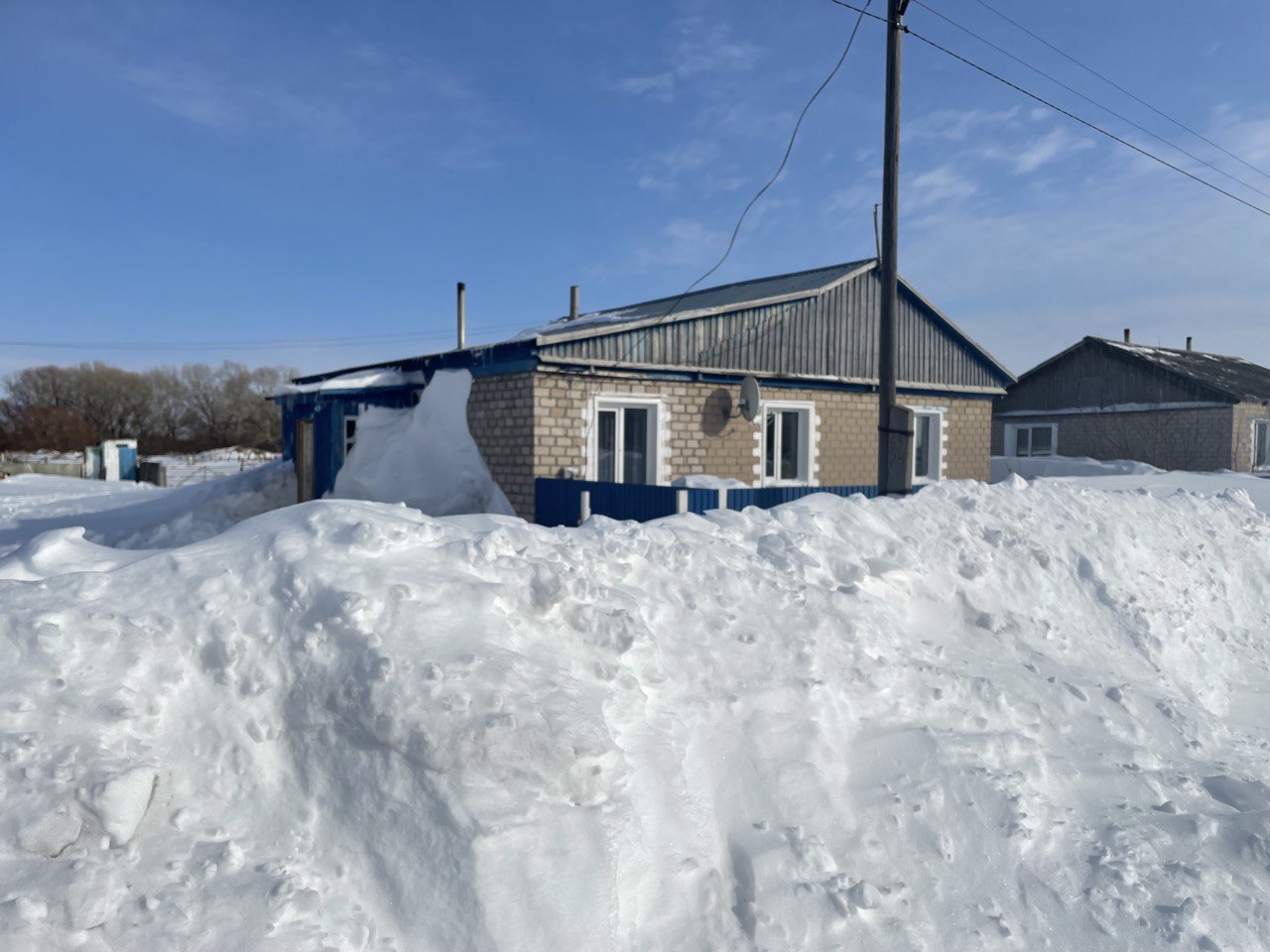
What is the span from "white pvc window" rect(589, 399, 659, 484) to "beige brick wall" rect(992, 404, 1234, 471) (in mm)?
19622

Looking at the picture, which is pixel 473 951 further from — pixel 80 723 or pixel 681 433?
pixel 681 433

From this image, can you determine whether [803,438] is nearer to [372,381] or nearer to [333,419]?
[372,381]

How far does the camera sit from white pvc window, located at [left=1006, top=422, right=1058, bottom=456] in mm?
27281

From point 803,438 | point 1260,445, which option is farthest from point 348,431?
point 1260,445

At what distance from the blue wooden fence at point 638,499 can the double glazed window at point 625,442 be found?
1.38m

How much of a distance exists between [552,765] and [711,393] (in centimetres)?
989

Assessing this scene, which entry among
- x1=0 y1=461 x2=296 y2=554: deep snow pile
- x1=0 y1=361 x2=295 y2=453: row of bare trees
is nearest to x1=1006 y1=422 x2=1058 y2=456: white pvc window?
x1=0 y1=461 x2=296 y2=554: deep snow pile

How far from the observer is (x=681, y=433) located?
12.3 metres

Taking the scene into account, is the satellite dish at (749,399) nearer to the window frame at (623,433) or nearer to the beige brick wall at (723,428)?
the beige brick wall at (723,428)

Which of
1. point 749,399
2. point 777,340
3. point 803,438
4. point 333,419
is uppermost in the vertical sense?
point 777,340

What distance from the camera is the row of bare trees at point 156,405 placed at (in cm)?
5075

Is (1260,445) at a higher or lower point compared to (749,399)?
lower

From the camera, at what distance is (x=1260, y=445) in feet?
82.0

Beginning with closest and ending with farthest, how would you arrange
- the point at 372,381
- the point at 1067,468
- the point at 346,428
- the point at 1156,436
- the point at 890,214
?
the point at 890,214 → the point at 372,381 → the point at 346,428 → the point at 1067,468 → the point at 1156,436
